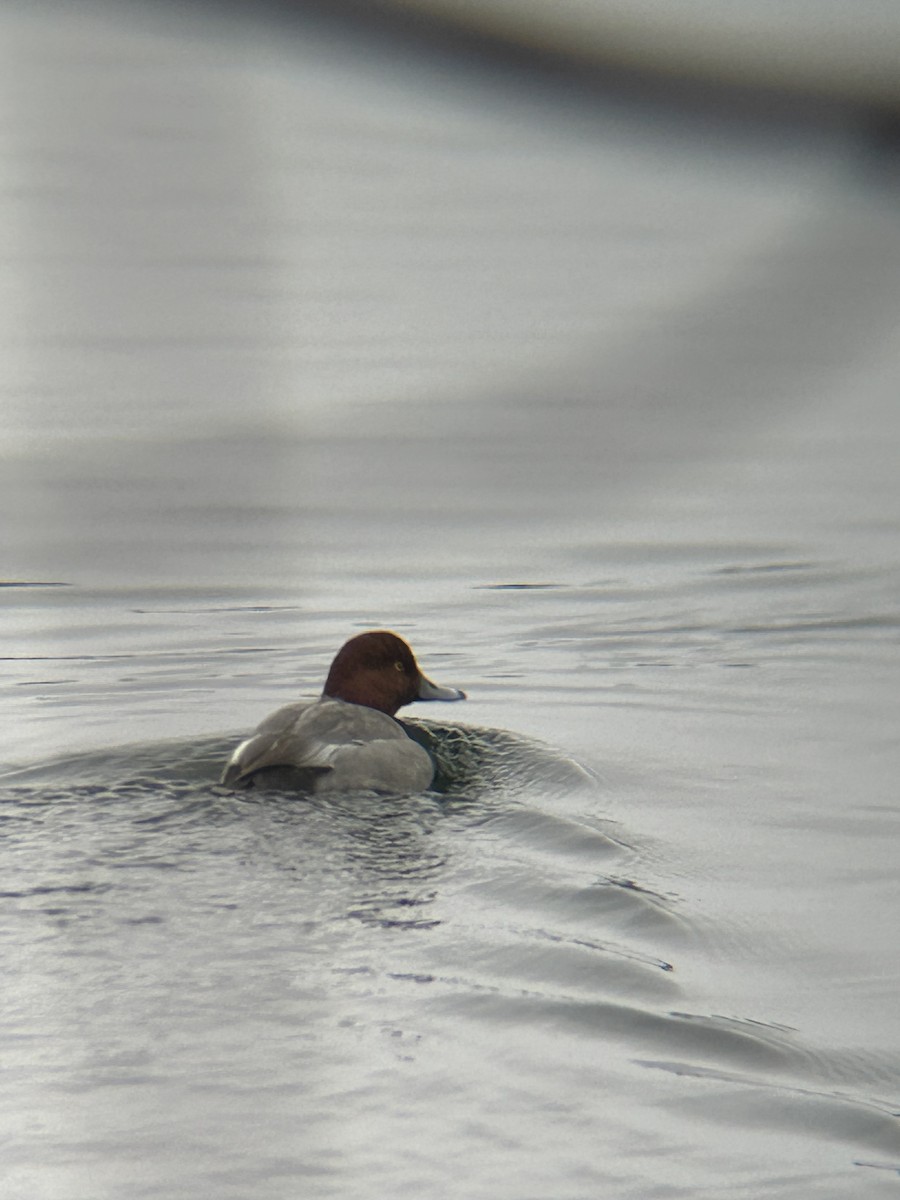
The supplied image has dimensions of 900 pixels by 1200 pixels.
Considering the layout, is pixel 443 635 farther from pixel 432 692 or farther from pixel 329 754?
pixel 329 754

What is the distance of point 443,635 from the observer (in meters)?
8.37

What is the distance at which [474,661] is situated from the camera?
8016 mm

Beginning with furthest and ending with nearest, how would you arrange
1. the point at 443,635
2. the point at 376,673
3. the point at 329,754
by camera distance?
the point at 443,635 → the point at 376,673 → the point at 329,754

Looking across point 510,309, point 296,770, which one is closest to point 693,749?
point 296,770

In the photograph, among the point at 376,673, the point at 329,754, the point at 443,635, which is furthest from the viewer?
the point at 443,635

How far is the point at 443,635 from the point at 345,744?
8.36 feet

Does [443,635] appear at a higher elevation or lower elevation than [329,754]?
higher

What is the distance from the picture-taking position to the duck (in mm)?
5676

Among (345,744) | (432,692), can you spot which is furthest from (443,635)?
(345,744)

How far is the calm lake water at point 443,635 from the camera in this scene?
21.5 inches

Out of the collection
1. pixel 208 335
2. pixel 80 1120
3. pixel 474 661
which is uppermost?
pixel 208 335

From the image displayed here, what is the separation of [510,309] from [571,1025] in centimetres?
295

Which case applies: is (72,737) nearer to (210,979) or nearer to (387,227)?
(210,979)

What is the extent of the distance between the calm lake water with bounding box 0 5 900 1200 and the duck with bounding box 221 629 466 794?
6.5 inches
